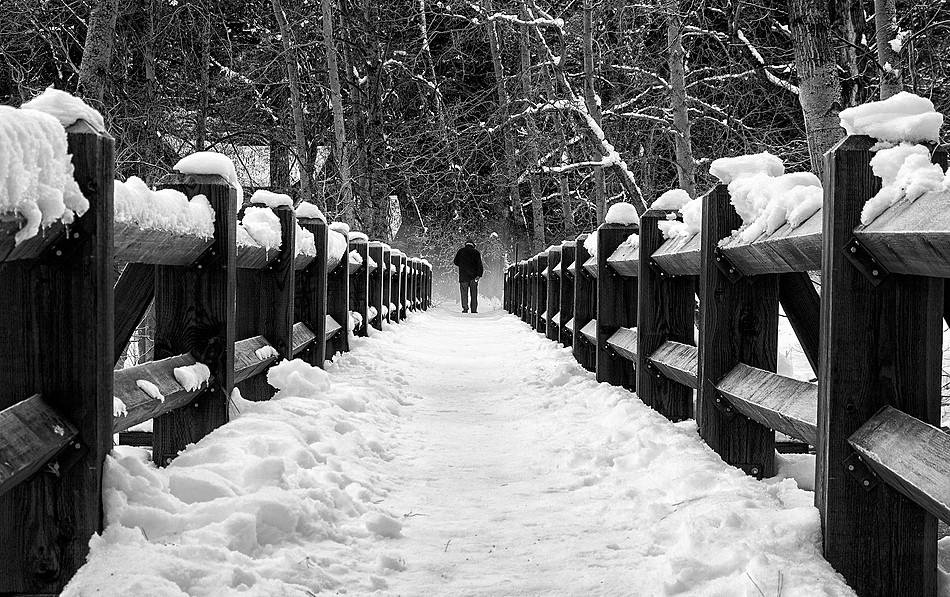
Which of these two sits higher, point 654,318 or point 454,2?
point 454,2

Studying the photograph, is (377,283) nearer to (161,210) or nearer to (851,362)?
(161,210)

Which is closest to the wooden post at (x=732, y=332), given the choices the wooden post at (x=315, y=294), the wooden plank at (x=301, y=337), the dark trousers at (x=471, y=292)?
the wooden plank at (x=301, y=337)

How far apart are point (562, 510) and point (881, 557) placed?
3.72 feet

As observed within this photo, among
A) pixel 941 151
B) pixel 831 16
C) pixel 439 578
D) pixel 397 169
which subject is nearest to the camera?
pixel 941 151

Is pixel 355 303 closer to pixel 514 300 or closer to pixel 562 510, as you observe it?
pixel 562 510

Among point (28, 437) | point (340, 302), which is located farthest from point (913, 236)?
point (340, 302)

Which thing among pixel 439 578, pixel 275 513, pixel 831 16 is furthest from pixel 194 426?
pixel 831 16

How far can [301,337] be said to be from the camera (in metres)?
5.44

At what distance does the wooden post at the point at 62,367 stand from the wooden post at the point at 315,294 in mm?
3720

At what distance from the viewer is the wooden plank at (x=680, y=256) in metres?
3.84

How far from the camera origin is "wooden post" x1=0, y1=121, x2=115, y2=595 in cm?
208

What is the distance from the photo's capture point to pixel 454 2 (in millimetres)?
17250

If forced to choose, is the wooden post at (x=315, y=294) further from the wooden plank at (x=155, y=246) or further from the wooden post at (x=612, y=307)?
the wooden plank at (x=155, y=246)

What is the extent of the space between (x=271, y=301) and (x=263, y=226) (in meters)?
0.56
